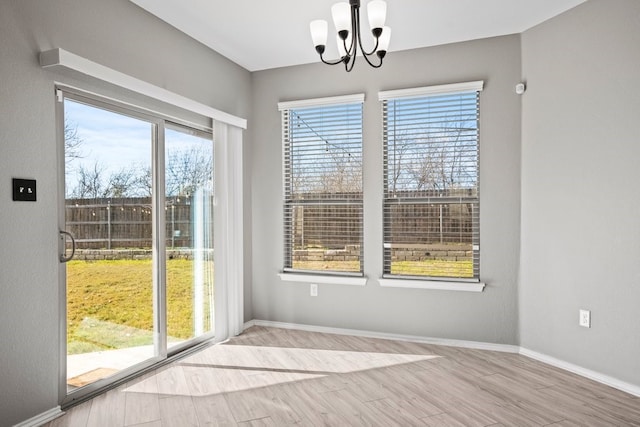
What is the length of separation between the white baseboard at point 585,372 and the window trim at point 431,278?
663mm

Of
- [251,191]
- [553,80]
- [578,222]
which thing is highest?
[553,80]

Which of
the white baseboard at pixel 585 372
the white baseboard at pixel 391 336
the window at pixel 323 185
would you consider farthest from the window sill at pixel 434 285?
the white baseboard at pixel 585 372

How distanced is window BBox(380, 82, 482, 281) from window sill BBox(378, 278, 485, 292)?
3.0 inches

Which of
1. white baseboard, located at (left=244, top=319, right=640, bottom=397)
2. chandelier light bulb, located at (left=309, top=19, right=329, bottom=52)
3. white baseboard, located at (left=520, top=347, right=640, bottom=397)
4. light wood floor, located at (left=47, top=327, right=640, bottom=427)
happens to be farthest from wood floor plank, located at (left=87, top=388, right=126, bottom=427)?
white baseboard, located at (left=520, top=347, right=640, bottom=397)

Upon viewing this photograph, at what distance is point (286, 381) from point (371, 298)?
53.9 inches

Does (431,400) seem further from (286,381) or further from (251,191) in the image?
(251,191)

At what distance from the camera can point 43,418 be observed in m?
2.46

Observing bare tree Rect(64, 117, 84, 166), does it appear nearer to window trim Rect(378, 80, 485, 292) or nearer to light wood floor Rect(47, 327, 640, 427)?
light wood floor Rect(47, 327, 640, 427)

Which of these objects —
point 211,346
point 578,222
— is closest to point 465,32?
point 578,222

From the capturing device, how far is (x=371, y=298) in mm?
4168

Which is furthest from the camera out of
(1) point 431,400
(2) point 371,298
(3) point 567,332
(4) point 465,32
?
(2) point 371,298

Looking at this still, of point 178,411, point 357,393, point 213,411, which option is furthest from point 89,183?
→ point 357,393

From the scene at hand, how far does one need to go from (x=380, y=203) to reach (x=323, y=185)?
2.09 ft

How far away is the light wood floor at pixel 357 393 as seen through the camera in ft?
8.34
